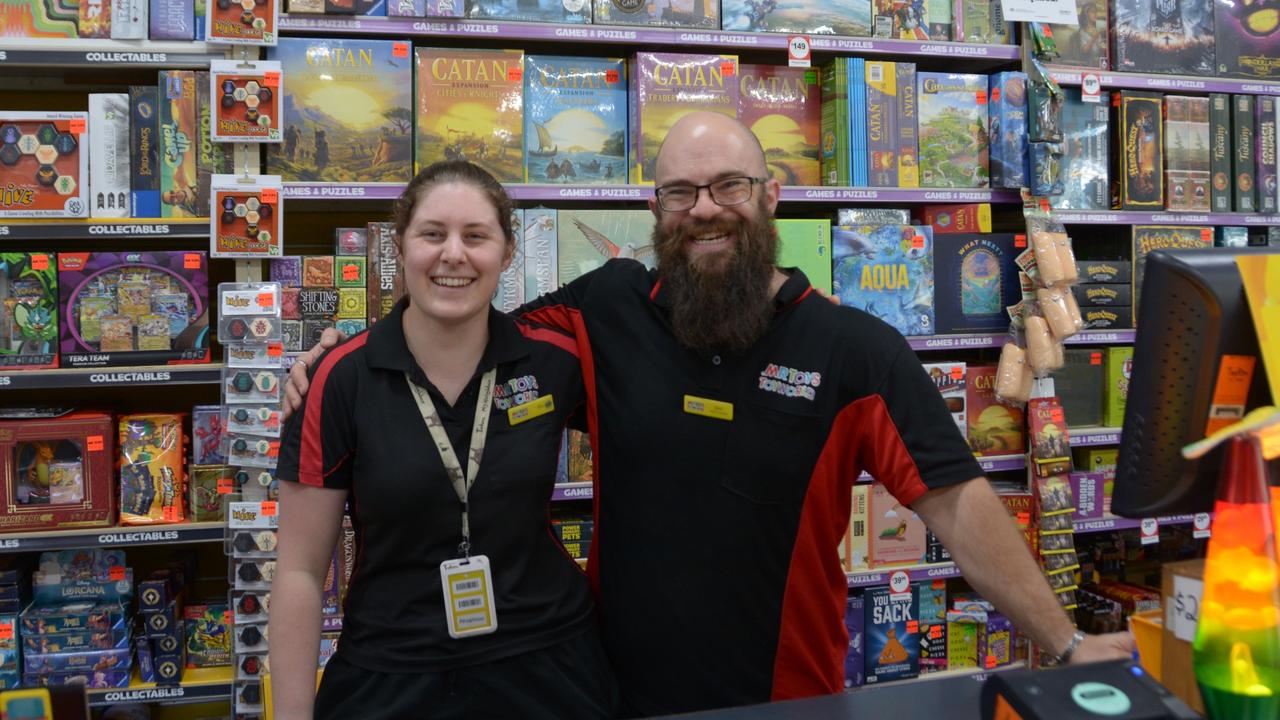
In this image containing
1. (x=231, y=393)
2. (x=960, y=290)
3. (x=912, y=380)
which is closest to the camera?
(x=912, y=380)

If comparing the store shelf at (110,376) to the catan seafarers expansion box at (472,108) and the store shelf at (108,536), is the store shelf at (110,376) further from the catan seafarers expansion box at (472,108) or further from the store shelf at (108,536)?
the catan seafarers expansion box at (472,108)

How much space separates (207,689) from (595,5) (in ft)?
8.53

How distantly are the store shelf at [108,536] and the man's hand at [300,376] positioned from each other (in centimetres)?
123

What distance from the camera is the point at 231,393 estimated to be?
8.80ft

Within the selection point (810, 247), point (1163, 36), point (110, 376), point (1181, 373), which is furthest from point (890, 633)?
point (110, 376)

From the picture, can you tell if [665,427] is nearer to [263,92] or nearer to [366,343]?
[366,343]

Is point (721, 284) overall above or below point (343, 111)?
below

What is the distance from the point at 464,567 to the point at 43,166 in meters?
2.15

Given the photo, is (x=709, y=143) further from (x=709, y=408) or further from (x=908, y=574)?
(x=908, y=574)

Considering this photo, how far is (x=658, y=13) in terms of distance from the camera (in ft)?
10.0

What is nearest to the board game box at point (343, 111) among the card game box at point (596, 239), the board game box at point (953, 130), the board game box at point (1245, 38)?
the card game box at point (596, 239)

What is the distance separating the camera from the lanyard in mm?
1635

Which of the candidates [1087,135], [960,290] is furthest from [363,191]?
[1087,135]

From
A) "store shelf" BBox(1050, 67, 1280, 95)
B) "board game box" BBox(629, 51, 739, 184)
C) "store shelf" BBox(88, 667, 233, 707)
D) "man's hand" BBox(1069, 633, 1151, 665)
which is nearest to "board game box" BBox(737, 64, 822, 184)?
"board game box" BBox(629, 51, 739, 184)
